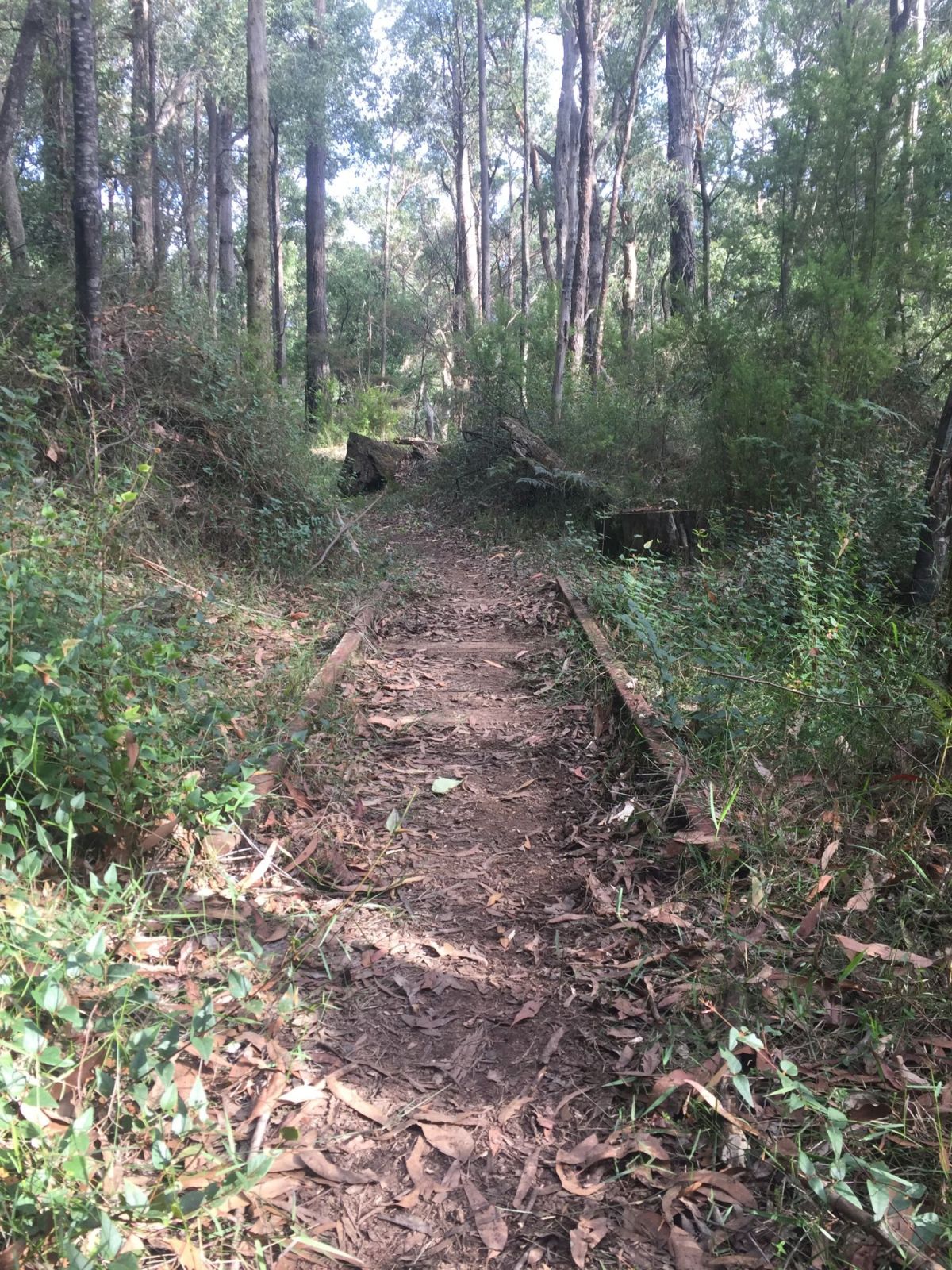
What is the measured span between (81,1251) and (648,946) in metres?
1.90

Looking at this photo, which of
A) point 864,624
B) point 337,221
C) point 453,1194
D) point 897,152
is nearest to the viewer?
point 453,1194

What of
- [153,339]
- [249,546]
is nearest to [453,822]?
[249,546]

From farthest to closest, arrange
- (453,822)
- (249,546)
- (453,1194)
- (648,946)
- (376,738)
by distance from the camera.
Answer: (249,546) < (376,738) < (453,822) < (648,946) < (453,1194)

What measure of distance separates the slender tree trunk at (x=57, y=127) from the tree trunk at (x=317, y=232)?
8.63m

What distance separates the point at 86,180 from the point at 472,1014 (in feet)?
23.9

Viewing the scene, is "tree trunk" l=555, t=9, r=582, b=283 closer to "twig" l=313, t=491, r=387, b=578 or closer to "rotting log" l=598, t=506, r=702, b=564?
"rotting log" l=598, t=506, r=702, b=564

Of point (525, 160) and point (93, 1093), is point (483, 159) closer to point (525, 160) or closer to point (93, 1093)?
point (525, 160)

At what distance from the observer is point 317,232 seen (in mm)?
20609

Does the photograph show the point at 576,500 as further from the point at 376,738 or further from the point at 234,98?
the point at 234,98

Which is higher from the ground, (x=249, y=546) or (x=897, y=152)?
(x=897, y=152)

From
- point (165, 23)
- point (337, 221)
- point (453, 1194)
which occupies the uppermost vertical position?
point (337, 221)

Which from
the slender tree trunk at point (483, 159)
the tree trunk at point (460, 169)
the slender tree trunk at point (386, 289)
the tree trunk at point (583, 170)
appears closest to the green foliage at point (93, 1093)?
the tree trunk at point (583, 170)

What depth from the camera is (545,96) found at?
32.9 m

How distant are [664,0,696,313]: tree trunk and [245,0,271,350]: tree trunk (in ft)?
21.8
